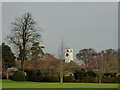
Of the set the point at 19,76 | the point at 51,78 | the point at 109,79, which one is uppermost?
the point at 19,76

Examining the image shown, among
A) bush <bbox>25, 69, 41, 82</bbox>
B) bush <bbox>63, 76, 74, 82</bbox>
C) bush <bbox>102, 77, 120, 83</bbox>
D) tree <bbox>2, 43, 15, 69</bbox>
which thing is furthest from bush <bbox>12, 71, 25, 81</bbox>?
bush <bbox>102, 77, 120, 83</bbox>

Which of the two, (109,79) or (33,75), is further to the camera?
(33,75)

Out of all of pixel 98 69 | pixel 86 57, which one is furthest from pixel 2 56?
pixel 86 57

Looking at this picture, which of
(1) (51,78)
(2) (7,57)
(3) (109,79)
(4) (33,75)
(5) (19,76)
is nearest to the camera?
(5) (19,76)

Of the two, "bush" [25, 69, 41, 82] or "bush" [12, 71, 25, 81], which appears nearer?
"bush" [12, 71, 25, 81]

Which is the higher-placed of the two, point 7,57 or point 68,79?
point 7,57

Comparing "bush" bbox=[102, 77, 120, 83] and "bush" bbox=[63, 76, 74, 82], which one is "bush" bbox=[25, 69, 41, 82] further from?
"bush" bbox=[102, 77, 120, 83]

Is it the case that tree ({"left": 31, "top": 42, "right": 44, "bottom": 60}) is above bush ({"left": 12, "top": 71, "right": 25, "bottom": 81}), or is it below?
above

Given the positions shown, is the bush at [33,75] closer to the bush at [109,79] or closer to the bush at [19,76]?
the bush at [19,76]

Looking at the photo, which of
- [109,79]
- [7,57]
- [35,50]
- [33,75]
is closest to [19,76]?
[33,75]

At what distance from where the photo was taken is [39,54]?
4709 cm

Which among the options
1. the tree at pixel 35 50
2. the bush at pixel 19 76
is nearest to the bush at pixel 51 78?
the bush at pixel 19 76

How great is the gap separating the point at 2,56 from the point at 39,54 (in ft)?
21.2

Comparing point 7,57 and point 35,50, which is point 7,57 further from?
point 35,50
